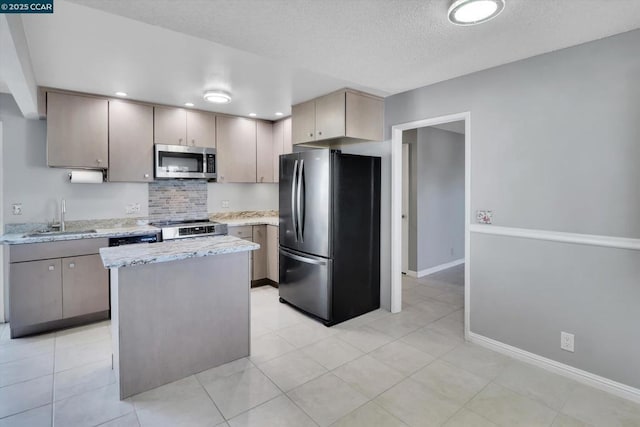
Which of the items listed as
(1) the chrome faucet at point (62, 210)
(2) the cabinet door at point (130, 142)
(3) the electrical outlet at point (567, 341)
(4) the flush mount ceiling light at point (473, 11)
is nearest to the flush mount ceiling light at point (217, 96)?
(2) the cabinet door at point (130, 142)

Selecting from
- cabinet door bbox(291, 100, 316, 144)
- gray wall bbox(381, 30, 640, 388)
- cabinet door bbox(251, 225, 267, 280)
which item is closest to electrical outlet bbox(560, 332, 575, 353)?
gray wall bbox(381, 30, 640, 388)

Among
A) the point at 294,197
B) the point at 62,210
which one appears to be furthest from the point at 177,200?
the point at 294,197

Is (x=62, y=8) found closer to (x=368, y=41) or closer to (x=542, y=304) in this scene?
(x=368, y=41)

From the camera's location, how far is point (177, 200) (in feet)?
14.6

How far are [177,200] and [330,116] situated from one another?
241 centimetres

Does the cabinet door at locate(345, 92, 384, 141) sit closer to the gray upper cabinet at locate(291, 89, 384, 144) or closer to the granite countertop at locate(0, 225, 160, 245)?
the gray upper cabinet at locate(291, 89, 384, 144)

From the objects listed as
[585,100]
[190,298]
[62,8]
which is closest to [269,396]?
[190,298]

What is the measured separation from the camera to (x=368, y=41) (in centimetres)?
219

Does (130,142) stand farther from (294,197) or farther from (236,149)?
(294,197)

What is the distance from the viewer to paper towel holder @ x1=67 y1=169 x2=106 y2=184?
3578 millimetres

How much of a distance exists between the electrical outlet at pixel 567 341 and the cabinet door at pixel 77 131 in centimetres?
459

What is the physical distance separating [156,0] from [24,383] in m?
2.67

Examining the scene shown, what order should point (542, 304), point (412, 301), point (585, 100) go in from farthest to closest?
point (412, 301) → point (542, 304) → point (585, 100)

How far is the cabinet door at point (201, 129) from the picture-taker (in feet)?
13.8
